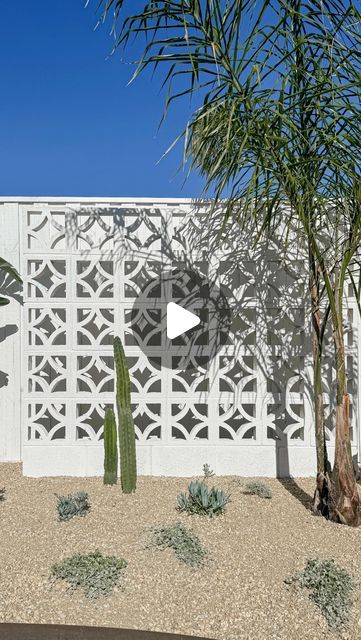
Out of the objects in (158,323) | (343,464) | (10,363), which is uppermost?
(158,323)

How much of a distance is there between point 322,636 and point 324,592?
27 cm

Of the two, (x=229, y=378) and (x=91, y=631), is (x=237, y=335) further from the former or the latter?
(x=91, y=631)

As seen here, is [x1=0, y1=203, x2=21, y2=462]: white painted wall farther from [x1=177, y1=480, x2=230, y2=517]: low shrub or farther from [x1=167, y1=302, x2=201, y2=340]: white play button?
[x1=177, y1=480, x2=230, y2=517]: low shrub

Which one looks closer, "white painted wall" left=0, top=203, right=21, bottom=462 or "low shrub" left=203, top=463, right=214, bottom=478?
"low shrub" left=203, top=463, right=214, bottom=478

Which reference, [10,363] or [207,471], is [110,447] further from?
[10,363]

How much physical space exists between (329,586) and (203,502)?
136cm

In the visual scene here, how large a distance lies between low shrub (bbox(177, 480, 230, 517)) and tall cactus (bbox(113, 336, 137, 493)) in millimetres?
701

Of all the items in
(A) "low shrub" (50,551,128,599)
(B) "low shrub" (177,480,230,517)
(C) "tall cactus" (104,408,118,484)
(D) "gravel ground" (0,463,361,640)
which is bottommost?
(D) "gravel ground" (0,463,361,640)

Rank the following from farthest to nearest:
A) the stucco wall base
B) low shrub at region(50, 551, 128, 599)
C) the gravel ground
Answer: the stucco wall base < low shrub at region(50, 551, 128, 599) < the gravel ground

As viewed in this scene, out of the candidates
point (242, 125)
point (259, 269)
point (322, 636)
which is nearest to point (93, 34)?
point (242, 125)

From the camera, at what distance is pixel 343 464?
3.79m

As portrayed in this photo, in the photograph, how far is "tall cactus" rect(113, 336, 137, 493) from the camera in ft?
14.7

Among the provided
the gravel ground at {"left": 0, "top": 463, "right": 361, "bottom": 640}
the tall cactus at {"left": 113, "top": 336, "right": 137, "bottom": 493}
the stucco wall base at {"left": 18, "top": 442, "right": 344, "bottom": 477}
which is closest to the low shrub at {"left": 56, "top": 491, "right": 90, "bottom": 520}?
the gravel ground at {"left": 0, "top": 463, "right": 361, "bottom": 640}

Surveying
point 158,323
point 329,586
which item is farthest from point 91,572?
point 158,323
